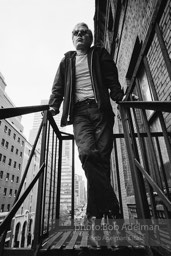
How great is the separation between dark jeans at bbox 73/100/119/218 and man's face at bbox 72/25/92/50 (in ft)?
3.01

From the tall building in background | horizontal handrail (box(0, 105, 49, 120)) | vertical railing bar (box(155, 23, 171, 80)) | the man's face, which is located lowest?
horizontal handrail (box(0, 105, 49, 120))

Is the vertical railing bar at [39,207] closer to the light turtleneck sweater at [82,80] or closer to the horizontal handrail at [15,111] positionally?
the horizontal handrail at [15,111]

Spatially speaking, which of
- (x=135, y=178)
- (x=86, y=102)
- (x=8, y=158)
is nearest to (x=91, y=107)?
(x=86, y=102)

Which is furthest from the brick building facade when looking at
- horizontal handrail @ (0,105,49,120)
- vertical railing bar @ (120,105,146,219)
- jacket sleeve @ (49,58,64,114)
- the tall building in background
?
the tall building in background

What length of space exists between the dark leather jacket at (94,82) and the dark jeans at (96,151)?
0.11 m

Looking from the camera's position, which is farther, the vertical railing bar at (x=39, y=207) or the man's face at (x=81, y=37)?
the man's face at (x=81, y=37)

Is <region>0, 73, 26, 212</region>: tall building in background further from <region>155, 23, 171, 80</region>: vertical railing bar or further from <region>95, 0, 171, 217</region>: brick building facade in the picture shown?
<region>155, 23, 171, 80</region>: vertical railing bar

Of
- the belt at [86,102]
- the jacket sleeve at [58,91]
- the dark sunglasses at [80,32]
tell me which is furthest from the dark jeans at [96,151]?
the dark sunglasses at [80,32]

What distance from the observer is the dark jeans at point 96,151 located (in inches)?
59.6

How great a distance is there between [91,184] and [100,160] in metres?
0.25

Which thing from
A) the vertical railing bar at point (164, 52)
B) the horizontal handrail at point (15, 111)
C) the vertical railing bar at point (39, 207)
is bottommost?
the vertical railing bar at point (39, 207)

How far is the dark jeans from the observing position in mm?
1515

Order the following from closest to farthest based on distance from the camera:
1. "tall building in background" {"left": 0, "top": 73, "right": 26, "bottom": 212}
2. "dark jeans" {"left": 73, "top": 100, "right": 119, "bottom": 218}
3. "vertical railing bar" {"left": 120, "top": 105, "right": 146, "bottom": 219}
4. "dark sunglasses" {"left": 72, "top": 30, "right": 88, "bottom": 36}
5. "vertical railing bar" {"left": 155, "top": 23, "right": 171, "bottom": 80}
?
"vertical railing bar" {"left": 155, "top": 23, "right": 171, "bottom": 80}, "vertical railing bar" {"left": 120, "top": 105, "right": 146, "bottom": 219}, "dark jeans" {"left": 73, "top": 100, "right": 119, "bottom": 218}, "dark sunglasses" {"left": 72, "top": 30, "right": 88, "bottom": 36}, "tall building in background" {"left": 0, "top": 73, "right": 26, "bottom": 212}

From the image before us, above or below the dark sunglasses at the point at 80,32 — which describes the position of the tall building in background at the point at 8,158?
above
